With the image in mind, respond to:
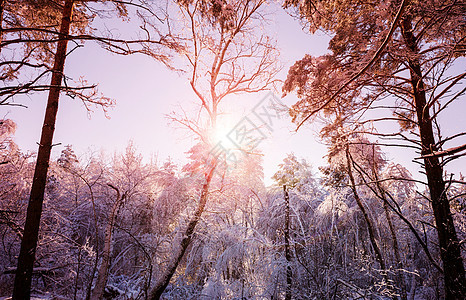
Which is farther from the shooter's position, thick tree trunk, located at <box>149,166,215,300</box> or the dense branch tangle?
thick tree trunk, located at <box>149,166,215,300</box>

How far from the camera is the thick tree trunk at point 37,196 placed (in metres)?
4.55

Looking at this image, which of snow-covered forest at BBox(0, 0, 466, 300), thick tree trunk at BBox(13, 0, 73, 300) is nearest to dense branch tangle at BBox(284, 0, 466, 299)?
snow-covered forest at BBox(0, 0, 466, 300)

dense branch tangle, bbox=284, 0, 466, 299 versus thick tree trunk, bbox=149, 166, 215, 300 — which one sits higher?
dense branch tangle, bbox=284, 0, 466, 299

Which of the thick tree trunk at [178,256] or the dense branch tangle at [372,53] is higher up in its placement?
the dense branch tangle at [372,53]

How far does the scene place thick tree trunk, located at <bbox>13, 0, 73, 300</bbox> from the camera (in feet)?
14.9

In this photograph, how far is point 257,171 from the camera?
50.0 ft

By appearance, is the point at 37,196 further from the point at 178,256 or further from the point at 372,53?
the point at 372,53

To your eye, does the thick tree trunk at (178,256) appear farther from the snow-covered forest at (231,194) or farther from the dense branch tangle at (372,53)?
the dense branch tangle at (372,53)

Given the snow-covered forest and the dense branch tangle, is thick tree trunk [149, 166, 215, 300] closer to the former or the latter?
the snow-covered forest

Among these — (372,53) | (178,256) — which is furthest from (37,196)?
(372,53)

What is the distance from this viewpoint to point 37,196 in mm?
4961

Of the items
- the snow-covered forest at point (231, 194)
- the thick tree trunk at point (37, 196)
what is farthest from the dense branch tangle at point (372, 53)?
the thick tree trunk at point (37, 196)

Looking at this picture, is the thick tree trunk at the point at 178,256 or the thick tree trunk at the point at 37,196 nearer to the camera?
the thick tree trunk at the point at 37,196

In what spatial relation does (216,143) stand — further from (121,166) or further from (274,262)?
(121,166)
